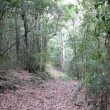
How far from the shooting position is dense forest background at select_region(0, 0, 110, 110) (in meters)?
5.84

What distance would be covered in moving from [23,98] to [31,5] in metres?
7.97

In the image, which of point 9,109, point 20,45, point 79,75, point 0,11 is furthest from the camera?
point 79,75

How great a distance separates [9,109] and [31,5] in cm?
949

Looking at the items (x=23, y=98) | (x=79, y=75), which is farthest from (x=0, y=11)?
(x=79, y=75)

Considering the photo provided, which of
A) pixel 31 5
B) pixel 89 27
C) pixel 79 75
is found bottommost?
pixel 79 75

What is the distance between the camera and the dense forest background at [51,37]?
5.84 metres

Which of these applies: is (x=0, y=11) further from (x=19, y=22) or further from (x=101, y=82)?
(x=101, y=82)

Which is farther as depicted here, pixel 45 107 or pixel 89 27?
pixel 89 27

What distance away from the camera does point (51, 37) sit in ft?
70.9

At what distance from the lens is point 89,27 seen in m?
19.9

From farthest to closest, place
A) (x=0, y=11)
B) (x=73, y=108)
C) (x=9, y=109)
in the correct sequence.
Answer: (x=0, y=11)
(x=73, y=108)
(x=9, y=109)

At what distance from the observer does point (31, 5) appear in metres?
16.0

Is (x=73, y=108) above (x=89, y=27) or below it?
below

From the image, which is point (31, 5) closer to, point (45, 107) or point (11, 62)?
point (11, 62)
